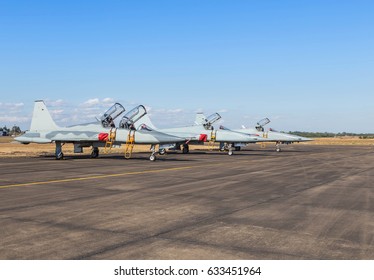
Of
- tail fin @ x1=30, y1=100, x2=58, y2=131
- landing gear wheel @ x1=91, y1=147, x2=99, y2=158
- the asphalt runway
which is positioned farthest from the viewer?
landing gear wheel @ x1=91, y1=147, x2=99, y2=158

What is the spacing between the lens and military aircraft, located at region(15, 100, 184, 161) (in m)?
24.5

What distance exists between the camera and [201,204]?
9758 millimetres

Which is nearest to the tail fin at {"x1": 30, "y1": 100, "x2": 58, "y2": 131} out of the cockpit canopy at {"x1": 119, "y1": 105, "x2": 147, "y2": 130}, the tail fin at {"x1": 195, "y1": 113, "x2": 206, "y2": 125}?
the cockpit canopy at {"x1": 119, "y1": 105, "x2": 147, "y2": 130}

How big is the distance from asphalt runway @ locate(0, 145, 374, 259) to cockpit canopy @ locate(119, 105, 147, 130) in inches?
468

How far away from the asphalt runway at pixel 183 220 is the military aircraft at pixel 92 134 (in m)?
10.5

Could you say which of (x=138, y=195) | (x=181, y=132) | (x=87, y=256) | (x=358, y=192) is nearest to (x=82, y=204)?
(x=138, y=195)

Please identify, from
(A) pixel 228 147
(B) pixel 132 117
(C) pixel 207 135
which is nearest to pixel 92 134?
(B) pixel 132 117

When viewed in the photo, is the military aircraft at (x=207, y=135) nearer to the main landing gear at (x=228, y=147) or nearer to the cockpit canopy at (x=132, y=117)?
the main landing gear at (x=228, y=147)

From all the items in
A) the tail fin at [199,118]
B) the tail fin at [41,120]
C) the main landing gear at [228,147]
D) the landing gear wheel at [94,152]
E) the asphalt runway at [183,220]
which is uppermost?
the tail fin at [199,118]

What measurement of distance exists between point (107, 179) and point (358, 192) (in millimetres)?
8835

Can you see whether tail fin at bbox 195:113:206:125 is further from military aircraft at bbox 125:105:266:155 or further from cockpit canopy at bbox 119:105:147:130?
cockpit canopy at bbox 119:105:147:130

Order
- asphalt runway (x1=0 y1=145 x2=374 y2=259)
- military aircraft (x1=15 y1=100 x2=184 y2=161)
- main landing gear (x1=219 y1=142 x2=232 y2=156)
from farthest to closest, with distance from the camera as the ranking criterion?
1. main landing gear (x1=219 y1=142 x2=232 y2=156)
2. military aircraft (x1=15 y1=100 x2=184 y2=161)
3. asphalt runway (x1=0 y1=145 x2=374 y2=259)

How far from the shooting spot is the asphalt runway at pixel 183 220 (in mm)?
5754

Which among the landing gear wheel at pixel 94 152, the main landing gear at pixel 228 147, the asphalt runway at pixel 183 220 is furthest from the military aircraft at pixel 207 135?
the asphalt runway at pixel 183 220
